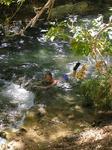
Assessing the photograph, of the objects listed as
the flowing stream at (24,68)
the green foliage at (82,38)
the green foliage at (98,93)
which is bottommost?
the flowing stream at (24,68)

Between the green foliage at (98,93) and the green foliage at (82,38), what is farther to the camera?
the green foliage at (98,93)

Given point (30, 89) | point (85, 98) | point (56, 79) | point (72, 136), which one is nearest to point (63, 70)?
point (56, 79)

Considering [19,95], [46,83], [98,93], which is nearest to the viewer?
[98,93]

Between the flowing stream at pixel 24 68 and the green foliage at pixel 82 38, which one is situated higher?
the green foliage at pixel 82 38

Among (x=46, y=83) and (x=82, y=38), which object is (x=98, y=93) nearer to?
(x=46, y=83)

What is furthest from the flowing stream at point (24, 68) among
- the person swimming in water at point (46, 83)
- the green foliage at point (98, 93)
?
the green foliage at point (98, 93)

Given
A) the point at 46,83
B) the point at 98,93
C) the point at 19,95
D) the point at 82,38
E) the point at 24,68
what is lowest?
the point at 24,68

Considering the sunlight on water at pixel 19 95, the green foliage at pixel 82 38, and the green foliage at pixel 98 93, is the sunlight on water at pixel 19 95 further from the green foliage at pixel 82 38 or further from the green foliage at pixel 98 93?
the green foliage at pixel 82 38

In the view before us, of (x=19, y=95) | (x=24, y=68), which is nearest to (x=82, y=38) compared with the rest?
(x=19, y=95)

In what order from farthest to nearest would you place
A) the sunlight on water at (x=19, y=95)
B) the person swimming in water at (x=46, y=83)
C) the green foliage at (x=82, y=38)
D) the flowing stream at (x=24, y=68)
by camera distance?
1. the person swimming in water at (x=46, y=83)
2. the sunlight on water at (x=19, y=95)
3. the flowing stream at (x=24, y=68)
4. the green foliage at (x=82, y=38)

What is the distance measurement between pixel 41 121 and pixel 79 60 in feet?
18.2

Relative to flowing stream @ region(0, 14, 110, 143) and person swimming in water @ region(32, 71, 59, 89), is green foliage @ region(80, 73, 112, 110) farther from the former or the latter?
person swimming in water @ region(32, 71, 59, 89)

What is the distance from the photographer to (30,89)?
12375 millimetres

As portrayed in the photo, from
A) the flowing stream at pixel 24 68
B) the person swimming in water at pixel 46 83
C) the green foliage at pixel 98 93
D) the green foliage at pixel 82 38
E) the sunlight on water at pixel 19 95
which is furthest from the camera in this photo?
the person swimming in water at pixel 46 83
